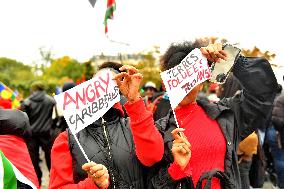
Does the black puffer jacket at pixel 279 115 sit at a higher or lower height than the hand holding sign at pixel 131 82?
lower

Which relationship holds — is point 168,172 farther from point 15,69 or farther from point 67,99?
point 15,69

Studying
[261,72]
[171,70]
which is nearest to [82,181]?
[171,70]

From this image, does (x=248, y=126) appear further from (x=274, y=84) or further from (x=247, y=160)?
(x=247, y=160)

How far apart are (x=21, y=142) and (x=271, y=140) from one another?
4.10 meters

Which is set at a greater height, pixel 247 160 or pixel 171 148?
pixel 171 148

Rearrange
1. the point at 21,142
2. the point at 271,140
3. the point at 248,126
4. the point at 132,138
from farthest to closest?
the point at 271,140 → the point at 21,142 → the point at 248,126 → the point at 132,138

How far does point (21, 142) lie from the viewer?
10.7 feet

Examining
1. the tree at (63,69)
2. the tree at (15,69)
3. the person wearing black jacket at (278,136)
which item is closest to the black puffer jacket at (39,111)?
the person wearing black jacket at (278,136)

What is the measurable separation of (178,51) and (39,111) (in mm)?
5568

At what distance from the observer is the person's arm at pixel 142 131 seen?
7.72ft

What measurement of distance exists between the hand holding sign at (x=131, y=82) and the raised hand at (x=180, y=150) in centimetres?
27

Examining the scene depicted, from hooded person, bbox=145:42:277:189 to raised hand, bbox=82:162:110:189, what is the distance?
13.1 inches

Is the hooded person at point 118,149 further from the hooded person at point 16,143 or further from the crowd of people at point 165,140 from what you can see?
the hooded person at point 16,143

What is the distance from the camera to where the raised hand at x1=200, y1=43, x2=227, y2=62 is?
270 centimetres
